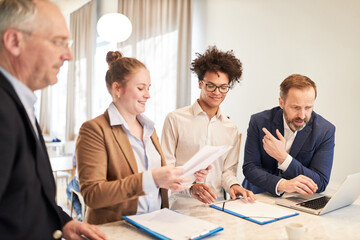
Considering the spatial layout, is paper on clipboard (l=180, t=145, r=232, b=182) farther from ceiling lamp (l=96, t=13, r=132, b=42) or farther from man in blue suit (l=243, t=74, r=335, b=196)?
ceiling lamp (l=96, t=13, r=132, b=42)

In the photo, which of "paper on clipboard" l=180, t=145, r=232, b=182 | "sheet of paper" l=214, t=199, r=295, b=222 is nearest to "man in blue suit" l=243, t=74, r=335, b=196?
"sheet of paper" l=214, t=199, r=295, b=222

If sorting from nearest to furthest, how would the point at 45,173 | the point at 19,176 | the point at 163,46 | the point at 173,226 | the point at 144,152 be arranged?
the point at 19,176
the point at 45,173
the point at 173,226
the point at 144,152
the point at 163,46

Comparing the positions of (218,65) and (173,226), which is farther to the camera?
(218,65)

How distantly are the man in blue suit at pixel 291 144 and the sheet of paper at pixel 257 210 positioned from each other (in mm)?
258

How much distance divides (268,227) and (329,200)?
402 millimetres

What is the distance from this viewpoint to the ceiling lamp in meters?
4.45

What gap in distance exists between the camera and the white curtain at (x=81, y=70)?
6.37m

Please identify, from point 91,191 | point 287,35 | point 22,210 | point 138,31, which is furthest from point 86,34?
point 22,210

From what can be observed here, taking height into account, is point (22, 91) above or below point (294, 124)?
above

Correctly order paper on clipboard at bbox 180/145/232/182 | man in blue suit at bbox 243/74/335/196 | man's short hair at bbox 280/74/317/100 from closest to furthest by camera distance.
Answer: paper on clipboard at bbox 180/145/232/182 < man in blue suit at bbox 243/74/335/196 < man's short hair at bbox 280/74/317/100

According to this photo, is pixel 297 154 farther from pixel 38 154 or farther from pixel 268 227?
pixel 38 154

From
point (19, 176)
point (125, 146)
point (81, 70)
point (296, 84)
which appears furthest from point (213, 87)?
point (81, 70)

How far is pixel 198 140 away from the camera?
2.20m

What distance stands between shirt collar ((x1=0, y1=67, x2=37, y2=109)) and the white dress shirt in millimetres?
1224
